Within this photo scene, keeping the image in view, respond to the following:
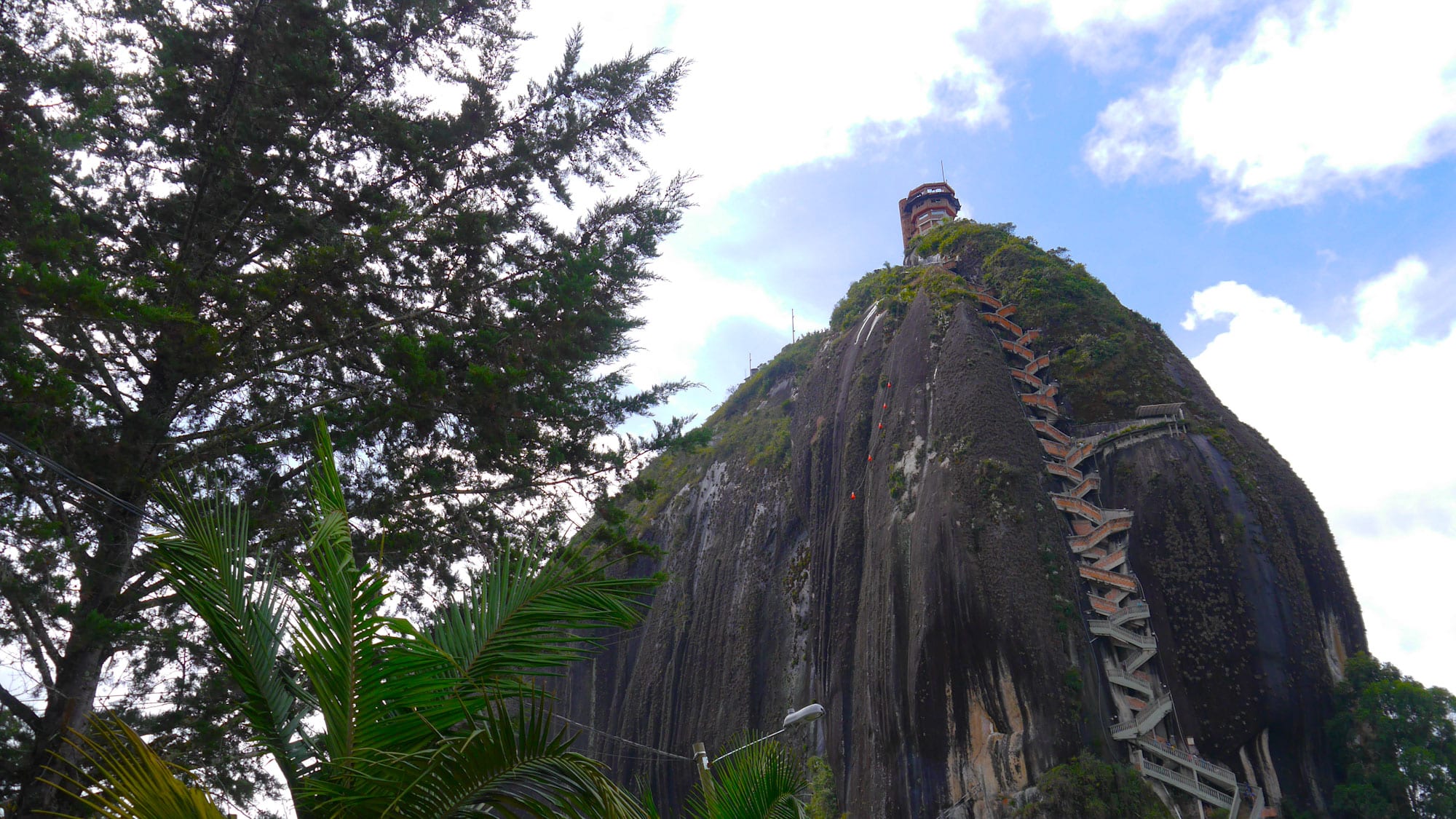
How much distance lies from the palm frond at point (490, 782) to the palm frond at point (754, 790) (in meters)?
2.88

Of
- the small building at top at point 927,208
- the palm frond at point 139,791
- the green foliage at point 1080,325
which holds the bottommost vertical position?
the palm frond at point 139,791

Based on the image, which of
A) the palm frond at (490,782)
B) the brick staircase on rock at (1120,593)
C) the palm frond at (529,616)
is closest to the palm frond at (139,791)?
the palm frond at (490,782)

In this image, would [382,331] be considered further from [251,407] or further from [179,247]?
[179,247]

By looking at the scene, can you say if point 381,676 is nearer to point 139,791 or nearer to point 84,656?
point 139,791

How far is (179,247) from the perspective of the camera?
31.7 ft

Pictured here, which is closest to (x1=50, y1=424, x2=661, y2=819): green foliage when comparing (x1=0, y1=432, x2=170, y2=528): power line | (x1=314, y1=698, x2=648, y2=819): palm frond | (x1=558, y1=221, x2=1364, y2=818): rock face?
(x1=314, y1=698, x2=648, y2=819): palm frond

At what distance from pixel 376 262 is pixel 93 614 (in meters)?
5.07

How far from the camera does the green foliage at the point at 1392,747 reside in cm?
1905

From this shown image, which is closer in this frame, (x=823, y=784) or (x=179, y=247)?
(x=179, y=247)

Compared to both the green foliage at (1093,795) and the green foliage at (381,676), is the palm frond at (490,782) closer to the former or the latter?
the green foliage at (381,676)

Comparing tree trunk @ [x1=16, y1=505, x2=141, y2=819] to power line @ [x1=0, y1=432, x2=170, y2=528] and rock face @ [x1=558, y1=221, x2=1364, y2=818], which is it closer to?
power line @ [x1=0, y1=432, x2=170, y2=528]

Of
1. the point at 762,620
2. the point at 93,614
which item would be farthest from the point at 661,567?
the point at 93,614

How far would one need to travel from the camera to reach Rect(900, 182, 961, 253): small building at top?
44781 millimetres

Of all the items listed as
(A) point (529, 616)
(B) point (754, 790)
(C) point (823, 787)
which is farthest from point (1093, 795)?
(A) point (529, 616)
